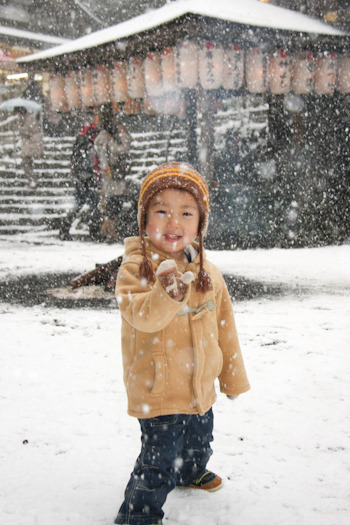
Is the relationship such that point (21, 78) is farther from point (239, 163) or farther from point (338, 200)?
point (338, 200)

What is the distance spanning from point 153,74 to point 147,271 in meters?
8.96

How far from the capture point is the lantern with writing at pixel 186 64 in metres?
9.12

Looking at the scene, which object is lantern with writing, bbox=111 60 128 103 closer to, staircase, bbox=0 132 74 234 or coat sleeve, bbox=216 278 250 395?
staircase, bbox=0 132 74 234

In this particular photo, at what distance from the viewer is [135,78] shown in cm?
1027

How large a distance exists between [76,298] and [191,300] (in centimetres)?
455

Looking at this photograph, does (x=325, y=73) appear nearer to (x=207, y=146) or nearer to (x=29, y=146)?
(x=207, y=146)

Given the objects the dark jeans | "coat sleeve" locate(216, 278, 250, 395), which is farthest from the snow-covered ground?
"coat sleeve" locate(216, 278, 250, 395)

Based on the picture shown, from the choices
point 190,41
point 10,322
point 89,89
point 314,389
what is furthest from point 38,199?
point 314,389

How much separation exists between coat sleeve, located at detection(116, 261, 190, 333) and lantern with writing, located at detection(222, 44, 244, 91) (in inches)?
338

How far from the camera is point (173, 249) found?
1955mm

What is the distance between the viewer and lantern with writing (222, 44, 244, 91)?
9406 mm

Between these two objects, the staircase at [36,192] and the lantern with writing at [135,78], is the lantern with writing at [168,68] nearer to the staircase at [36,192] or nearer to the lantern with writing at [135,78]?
the lantern with writing at [135,78]

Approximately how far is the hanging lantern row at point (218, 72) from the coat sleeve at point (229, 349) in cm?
807

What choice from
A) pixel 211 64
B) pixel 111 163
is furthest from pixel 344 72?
pixel 111 163
